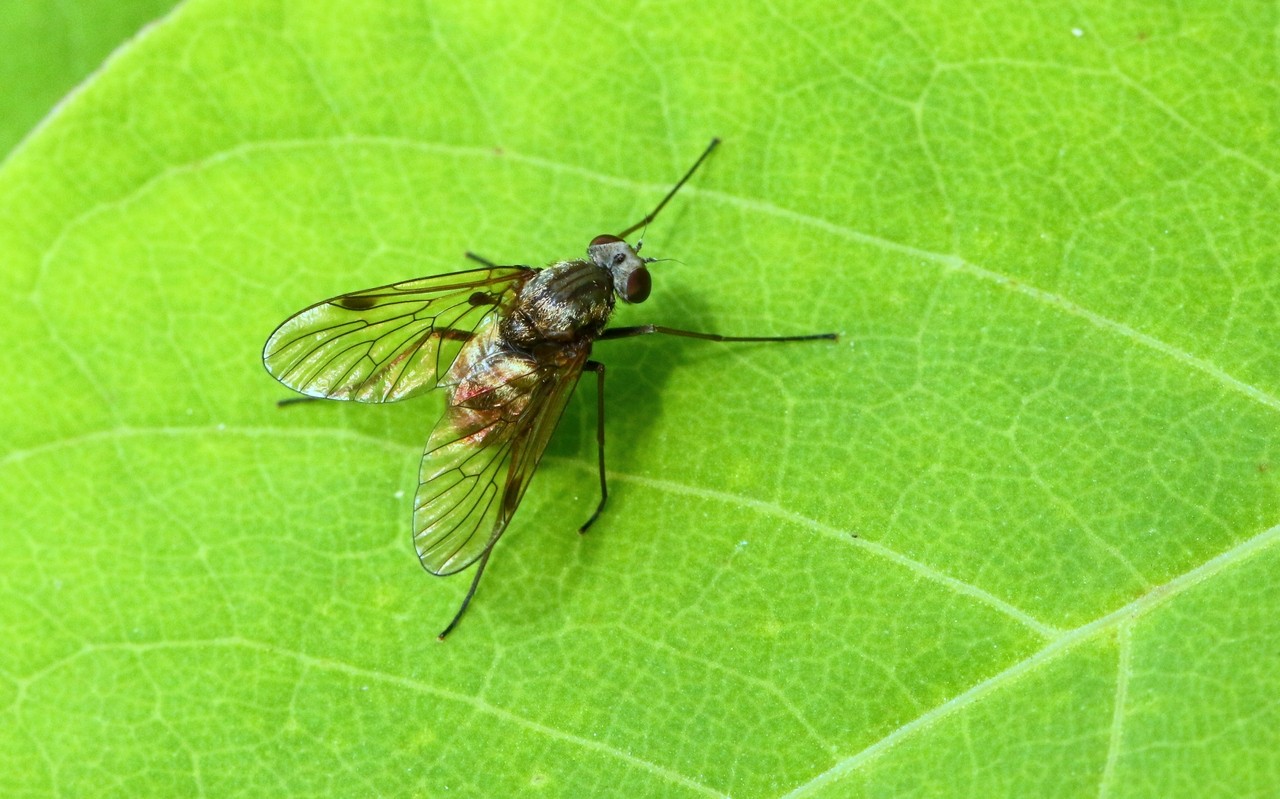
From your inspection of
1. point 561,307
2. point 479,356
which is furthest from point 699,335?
point 479,356

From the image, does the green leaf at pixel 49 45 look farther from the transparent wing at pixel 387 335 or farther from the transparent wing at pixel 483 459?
the transparent wing at pixel 483 459

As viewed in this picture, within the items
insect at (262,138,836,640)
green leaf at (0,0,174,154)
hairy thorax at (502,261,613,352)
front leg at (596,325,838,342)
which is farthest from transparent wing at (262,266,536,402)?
green leaf at (0,0,174,154)

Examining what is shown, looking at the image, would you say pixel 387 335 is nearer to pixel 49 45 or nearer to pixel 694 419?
pixel 694 419

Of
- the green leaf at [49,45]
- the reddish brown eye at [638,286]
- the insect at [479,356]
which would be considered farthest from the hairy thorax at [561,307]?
the green leaf at [49,45]

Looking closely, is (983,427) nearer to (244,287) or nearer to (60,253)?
(244,287)

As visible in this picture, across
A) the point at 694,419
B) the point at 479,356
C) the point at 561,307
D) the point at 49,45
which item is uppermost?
the point at 49,45

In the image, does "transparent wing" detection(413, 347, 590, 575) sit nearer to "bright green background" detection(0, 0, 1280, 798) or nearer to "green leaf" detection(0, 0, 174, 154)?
"bright green background" detection(0, 0, 1280, 798)
